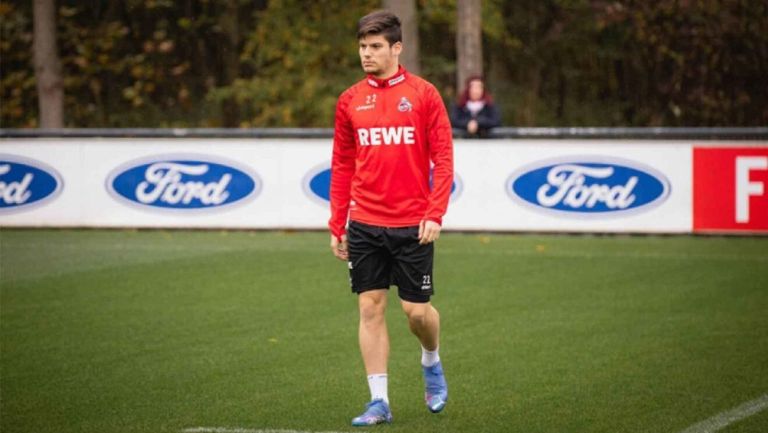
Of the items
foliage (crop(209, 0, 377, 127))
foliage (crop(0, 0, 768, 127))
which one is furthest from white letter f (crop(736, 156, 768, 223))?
foliage (crop(209, 0, 377, 127))

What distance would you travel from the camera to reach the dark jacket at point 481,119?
58.5 ft

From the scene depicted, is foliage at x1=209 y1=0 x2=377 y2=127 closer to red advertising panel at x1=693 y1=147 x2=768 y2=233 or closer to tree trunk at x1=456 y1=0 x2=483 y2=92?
tree trunk at x1=456 y1=0 x2=483 y2=92

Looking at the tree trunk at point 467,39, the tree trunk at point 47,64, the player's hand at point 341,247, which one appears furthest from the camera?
the tree trunk at point 47,64

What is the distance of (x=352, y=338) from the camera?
34.2 ft

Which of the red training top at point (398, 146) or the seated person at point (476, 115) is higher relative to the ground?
the red training top at point (398, 146)

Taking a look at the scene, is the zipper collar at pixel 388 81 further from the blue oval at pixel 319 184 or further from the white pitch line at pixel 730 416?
the blue oval at pixel 319 184

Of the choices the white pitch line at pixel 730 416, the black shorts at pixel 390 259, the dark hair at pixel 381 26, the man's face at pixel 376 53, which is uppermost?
the dark hair at pixel 381 26

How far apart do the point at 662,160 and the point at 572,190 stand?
1.14 metres

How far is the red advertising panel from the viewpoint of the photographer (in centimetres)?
1641

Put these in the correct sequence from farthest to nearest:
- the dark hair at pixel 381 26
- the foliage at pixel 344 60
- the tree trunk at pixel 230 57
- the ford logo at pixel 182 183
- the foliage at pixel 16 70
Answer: the tree trunk at pixel 230 57, the foliage at pixel 16 70, the foliage at pixel 344 60, the ford logo at pixel 182 183, the dark hair at pixel 381 26

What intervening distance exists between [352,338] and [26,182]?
365 inches

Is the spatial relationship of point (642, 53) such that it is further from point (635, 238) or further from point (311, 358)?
point (311, 358)

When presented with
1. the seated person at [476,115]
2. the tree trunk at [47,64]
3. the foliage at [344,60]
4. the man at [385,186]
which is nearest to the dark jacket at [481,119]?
the seated person at [476,115]

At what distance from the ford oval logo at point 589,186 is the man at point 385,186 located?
9.65 m
